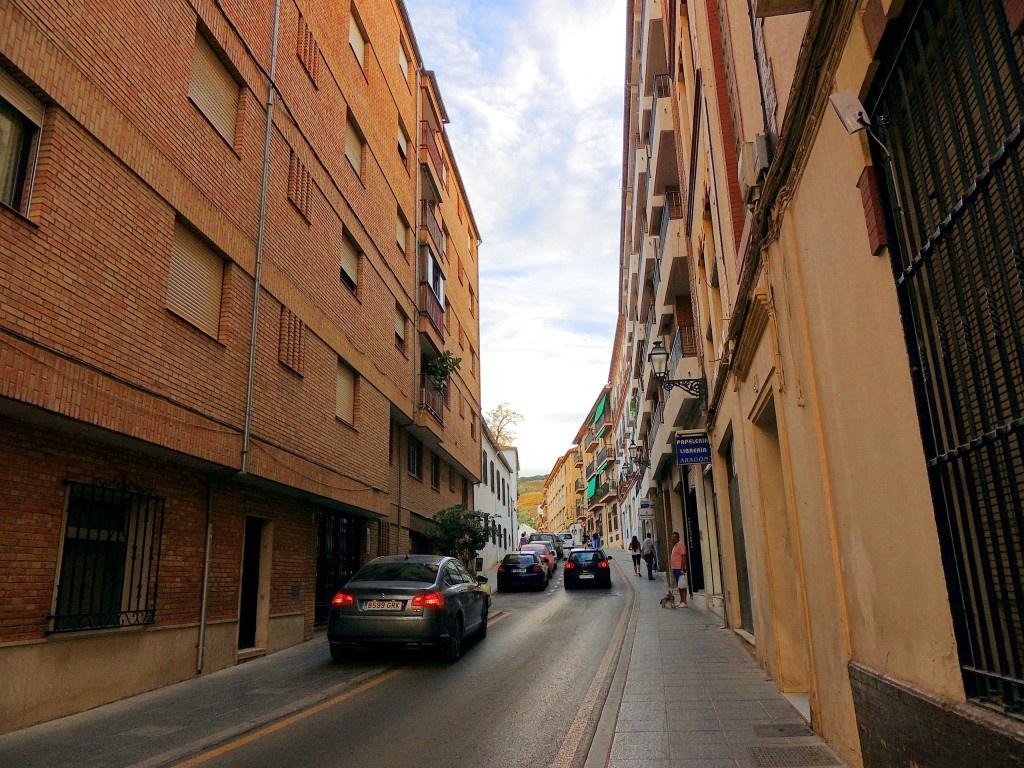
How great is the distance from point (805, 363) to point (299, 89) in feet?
39.5

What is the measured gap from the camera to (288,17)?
14.0m

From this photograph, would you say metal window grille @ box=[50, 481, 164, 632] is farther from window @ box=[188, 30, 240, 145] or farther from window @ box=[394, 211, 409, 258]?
window @ box=[394, 211, 409, 258]

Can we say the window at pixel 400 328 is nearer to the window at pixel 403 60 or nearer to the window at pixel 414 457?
the window at pixel 414 457

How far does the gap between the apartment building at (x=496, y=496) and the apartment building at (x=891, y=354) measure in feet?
84.3

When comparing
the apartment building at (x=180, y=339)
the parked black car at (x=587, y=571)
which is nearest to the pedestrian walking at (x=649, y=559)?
the parked black car at (x=587, y=571)

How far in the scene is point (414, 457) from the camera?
23750mm

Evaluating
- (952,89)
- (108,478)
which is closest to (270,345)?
(108,478)

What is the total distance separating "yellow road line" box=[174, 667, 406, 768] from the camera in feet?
19.0

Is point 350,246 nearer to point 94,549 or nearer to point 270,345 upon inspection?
point 270,345

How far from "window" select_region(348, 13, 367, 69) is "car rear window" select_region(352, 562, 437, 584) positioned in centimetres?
1315

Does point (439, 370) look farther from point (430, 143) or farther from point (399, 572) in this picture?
point (399, 572)

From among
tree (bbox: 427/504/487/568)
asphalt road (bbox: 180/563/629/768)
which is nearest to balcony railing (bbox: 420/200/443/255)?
tree (bbox: 427/504/487/568)

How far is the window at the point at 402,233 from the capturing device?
21.4 metres

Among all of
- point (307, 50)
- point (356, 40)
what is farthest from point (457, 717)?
point (356, 40)
